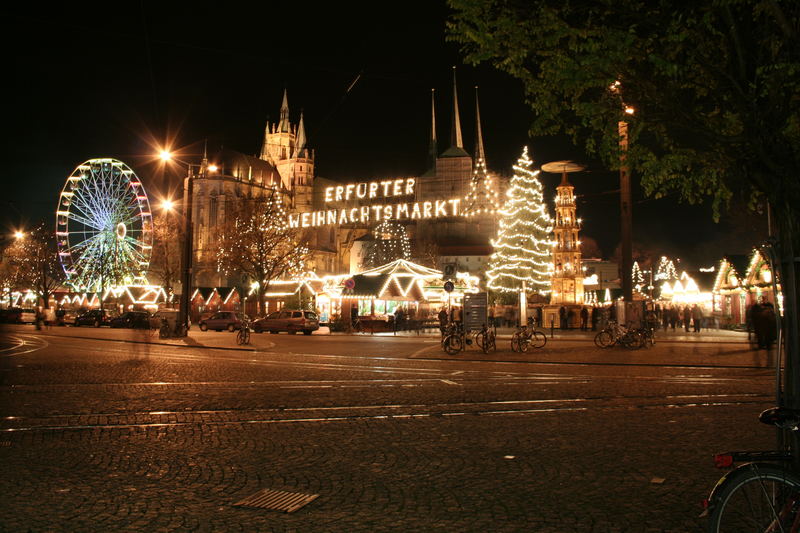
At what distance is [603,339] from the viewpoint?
931 inches

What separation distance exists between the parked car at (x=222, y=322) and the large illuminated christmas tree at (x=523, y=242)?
2235 cm

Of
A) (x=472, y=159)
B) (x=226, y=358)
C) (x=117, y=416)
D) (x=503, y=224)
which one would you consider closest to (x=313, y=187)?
(x=472, y=159)

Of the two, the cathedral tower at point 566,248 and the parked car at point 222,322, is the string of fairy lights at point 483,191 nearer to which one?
the cathedral tower at point 566,248

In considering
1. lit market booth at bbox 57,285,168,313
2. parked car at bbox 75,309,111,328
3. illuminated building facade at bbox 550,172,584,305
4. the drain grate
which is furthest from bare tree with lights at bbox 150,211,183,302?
the drain grate

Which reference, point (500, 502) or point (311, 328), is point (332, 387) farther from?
point (311, 328)

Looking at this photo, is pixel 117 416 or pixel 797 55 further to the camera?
pixel 117 416

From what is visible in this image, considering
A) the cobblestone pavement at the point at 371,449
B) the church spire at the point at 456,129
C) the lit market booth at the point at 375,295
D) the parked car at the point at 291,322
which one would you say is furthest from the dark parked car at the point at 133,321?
the church spire at the point at 456,129

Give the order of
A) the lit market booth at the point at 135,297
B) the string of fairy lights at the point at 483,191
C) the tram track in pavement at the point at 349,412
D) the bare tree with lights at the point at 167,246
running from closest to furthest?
the tram track in pavement at the point at 349,412
the bare tree with lights at the point at 167,246
the lit market booth at the point at 135,297
the string of fairy lights at the point at 483,191

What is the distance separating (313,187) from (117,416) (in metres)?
129

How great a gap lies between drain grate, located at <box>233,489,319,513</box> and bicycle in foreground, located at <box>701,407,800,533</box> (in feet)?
9.47

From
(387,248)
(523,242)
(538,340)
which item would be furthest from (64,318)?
(538,340)

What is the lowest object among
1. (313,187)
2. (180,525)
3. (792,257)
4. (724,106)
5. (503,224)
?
(180,525)

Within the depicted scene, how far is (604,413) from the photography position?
899 cm

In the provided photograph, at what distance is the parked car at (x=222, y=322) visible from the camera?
131ft
